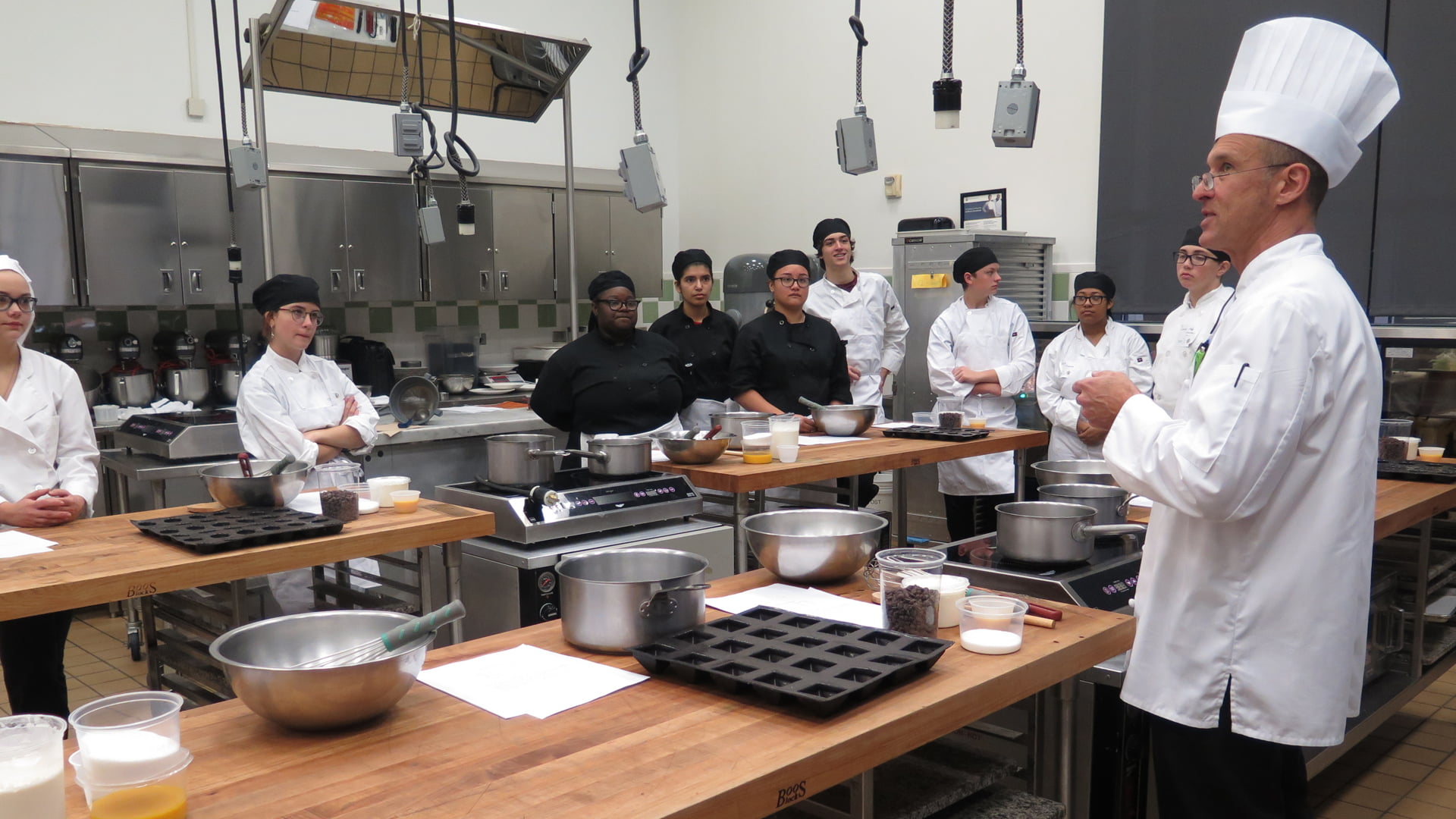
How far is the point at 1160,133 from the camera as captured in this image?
5910mm

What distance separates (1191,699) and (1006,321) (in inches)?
163

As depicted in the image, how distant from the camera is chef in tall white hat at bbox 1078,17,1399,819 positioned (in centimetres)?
167

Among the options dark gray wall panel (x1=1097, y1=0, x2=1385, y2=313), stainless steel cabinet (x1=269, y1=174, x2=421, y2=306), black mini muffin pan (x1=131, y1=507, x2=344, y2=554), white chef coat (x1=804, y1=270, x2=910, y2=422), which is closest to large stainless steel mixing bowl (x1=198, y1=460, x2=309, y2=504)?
black mini muffin pan (x1=131, y1=507, x2=344, y2=554)

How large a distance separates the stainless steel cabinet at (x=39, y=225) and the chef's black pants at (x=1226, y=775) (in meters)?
5.35

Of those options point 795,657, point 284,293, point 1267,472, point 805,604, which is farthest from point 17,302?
point 1267,472

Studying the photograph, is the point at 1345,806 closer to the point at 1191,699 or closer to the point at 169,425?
the point at 1191,699

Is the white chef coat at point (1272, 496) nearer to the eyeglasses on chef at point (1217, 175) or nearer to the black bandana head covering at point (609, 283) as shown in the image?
the eyeglasses on chef at point (1217, 175)

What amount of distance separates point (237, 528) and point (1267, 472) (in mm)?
2352

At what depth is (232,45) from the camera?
6.39m

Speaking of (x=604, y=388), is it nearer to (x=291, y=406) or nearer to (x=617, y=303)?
(x=617, y=303)

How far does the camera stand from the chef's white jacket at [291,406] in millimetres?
3590

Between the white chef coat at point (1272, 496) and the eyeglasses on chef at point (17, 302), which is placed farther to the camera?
the eyeglasses on chef at point (17, 302)

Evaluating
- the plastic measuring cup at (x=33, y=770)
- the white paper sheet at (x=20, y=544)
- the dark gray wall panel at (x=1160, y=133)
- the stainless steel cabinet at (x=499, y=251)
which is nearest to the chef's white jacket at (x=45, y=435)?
the white paper sheet at (x=20, y=544)

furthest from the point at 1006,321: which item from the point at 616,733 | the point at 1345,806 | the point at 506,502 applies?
the point at 616,733
